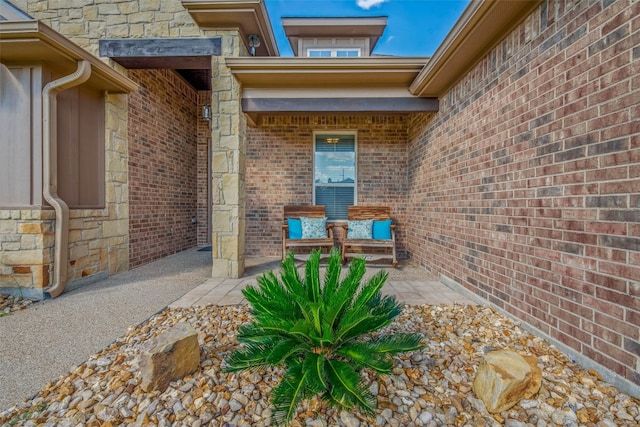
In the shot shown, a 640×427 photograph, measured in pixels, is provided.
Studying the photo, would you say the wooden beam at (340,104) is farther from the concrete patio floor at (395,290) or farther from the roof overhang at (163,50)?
the concrete patio floor at (395,290)

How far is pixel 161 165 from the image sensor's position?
5.00 m

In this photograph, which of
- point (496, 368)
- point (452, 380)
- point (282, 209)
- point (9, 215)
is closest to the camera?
point (496, 368)

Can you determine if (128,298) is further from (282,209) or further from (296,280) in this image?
(282,209)

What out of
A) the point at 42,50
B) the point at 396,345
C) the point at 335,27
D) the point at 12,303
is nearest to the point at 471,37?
the point at 396,345

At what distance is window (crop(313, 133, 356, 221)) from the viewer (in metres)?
5.39

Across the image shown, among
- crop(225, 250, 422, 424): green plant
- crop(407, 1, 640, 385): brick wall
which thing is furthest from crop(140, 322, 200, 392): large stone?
crop(407, 1, 640, 385): brick wall

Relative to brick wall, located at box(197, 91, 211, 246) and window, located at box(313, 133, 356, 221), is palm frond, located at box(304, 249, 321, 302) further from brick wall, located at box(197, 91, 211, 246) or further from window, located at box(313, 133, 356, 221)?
brick wall, located at box(197, 91, 211, 246)

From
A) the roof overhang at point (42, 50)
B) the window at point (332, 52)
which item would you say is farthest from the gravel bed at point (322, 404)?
the window at point (332, 52)

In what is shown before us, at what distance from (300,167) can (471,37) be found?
3.34 meters

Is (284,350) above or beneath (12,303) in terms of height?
above

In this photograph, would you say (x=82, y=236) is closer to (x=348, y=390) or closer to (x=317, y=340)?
(x=317, y=340)

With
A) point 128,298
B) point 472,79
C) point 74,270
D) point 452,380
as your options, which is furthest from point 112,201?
point 472,79

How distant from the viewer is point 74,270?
3.32 m

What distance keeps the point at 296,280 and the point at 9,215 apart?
3239 millimetres
